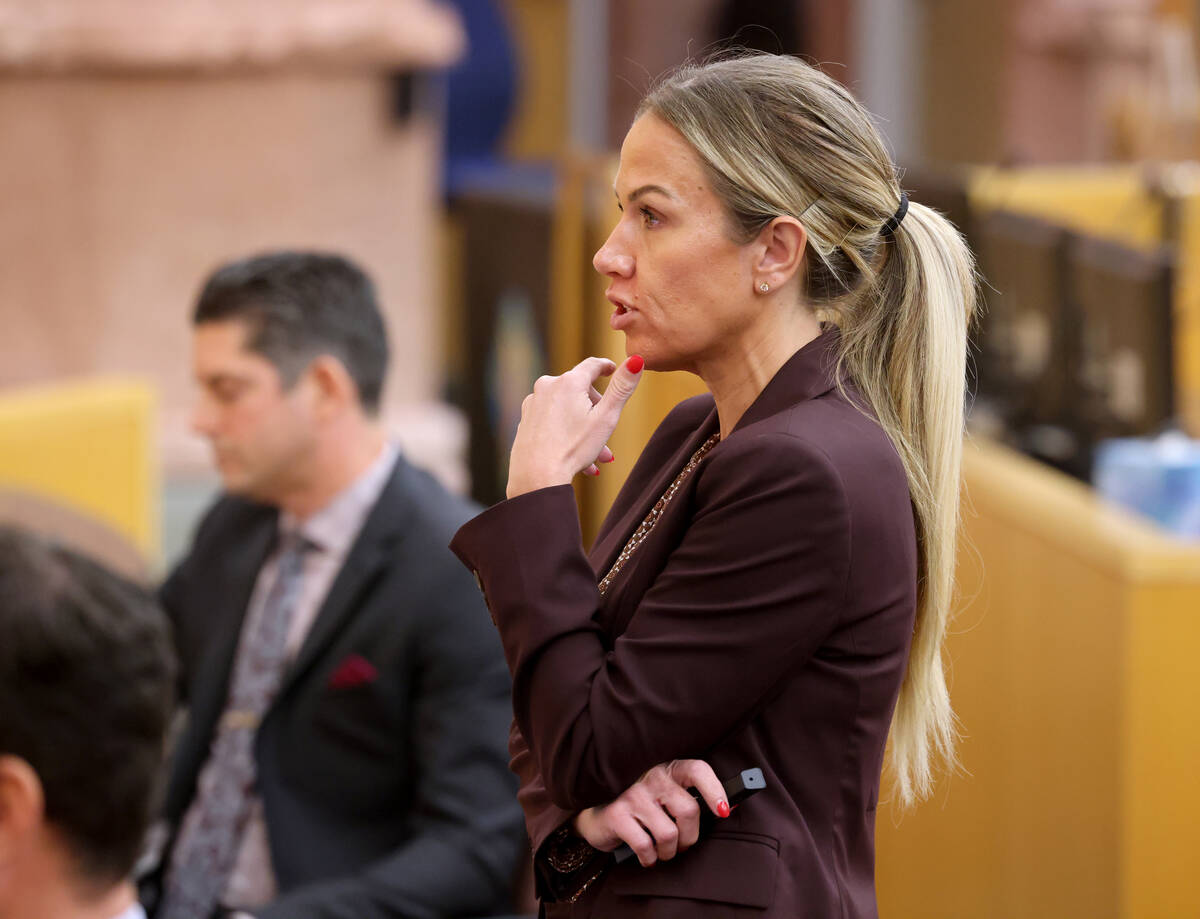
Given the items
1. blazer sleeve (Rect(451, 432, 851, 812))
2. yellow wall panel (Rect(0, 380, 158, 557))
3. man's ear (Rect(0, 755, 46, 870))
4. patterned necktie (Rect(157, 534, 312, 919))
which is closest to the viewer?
man's ear (Rect(0, 755, 46, 870))

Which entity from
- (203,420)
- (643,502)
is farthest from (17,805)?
(203,420)

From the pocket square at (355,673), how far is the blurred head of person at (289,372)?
0.95 feet

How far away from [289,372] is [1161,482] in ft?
4.86

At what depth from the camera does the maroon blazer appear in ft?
3.79

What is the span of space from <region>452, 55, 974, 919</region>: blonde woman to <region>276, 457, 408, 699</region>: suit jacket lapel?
920 mm

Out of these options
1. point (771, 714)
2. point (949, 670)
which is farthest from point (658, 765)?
point (949, 670)

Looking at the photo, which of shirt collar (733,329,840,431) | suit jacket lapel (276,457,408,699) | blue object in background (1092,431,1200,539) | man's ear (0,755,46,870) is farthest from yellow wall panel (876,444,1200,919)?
man's ear (0,755,46,870)

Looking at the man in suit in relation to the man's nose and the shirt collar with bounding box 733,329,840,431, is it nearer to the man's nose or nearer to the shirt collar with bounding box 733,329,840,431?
the man's nose

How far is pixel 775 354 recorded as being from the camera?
4.16ft

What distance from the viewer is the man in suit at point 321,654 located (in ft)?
6.88

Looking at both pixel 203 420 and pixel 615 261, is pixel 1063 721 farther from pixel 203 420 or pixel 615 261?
pixel 615 261

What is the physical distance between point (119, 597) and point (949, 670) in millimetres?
989

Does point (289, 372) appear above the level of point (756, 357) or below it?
below

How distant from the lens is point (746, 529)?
1.16 meters
